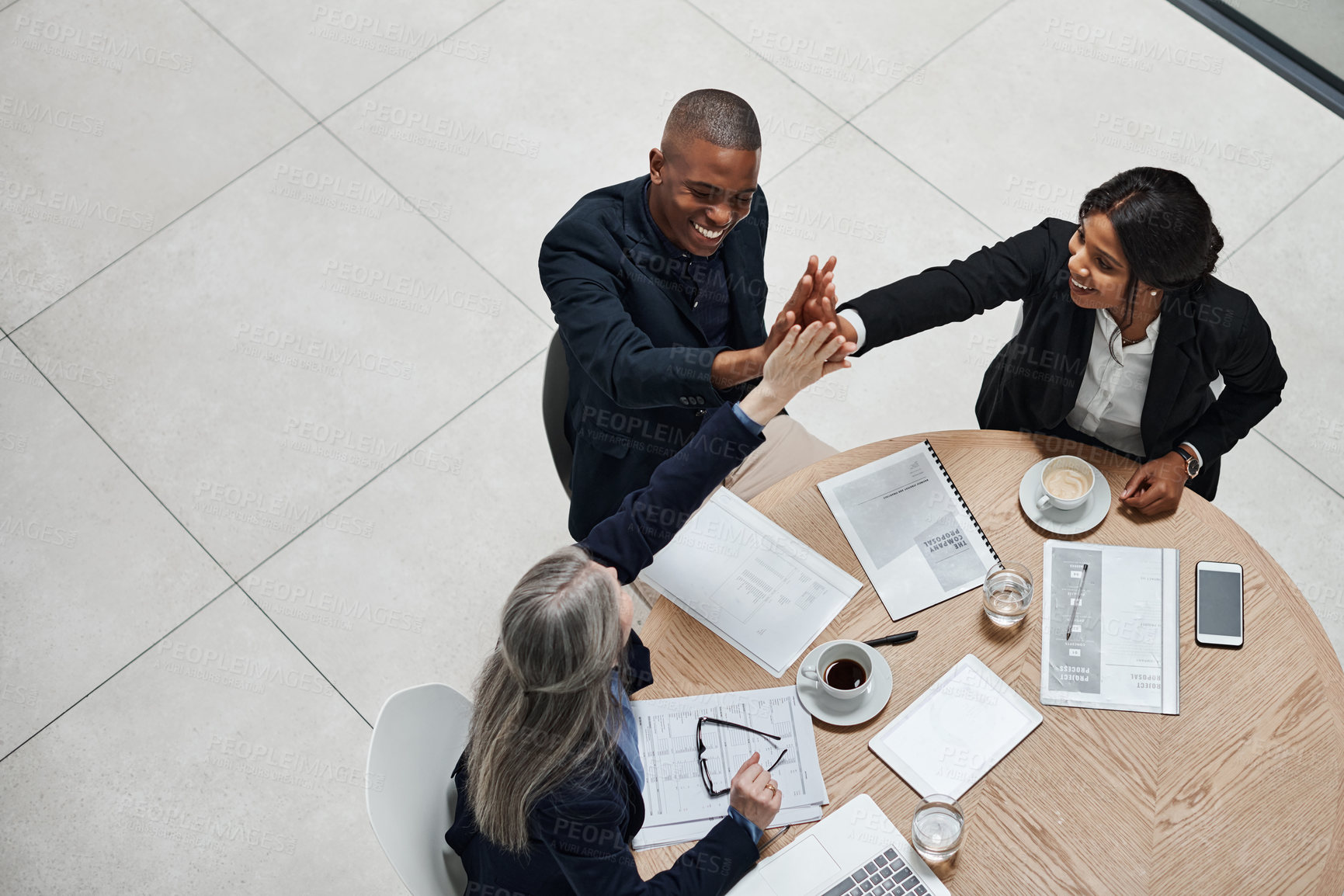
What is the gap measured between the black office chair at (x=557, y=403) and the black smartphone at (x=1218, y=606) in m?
1.25

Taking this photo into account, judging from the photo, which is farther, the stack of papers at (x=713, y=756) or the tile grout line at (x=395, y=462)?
the tile grout line at (x=395, y=462)

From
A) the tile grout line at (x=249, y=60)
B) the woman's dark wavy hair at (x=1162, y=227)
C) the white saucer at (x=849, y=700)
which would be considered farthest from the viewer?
the tile grout line at (x=249, y=60)

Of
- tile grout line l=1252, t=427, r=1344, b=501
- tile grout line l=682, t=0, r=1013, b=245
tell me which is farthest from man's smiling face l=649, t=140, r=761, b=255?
tile grout line l=1252, t=427, r=1344, b=501

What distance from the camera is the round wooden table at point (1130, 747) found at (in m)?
1.76

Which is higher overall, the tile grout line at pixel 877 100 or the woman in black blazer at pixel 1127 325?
the woman in black blazer at pixel 1127 325

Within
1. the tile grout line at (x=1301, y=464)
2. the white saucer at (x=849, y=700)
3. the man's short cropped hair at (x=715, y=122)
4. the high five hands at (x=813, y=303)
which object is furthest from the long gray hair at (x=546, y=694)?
the tile grout line at (x=1301, y=464)

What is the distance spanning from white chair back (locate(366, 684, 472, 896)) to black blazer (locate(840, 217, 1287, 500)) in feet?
3.46

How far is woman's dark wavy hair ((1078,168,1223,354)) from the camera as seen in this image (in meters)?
2.00

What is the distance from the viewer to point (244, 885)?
2605 millimetres

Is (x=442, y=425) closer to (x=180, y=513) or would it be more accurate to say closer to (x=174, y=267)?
(x=180, y=513)

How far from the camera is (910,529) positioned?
210 cm

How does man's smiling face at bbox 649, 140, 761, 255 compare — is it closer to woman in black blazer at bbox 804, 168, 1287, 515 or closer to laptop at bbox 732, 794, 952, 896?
woman in black blazer at bbox 804, 168, 1287, 515

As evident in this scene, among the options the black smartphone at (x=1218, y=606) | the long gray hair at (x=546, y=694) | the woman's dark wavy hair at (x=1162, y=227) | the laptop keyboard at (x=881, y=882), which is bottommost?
the laptop keyboard at (x=881, y=882)

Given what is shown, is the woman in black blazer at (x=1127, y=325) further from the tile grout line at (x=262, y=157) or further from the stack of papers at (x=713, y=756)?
the tile grout line at (x=262, y=157)
